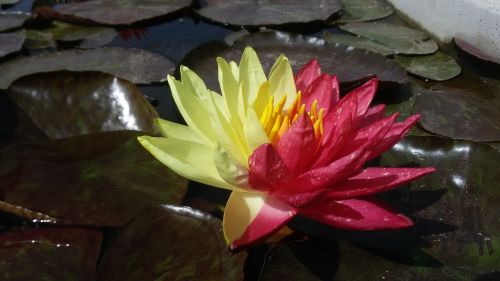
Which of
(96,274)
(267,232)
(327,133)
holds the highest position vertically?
(327,133)

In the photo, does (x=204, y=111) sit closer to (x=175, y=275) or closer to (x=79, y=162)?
(x=175, y=275)

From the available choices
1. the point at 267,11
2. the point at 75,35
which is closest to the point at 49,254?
the point at 75,35

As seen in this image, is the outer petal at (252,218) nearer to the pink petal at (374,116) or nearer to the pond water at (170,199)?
the pond water at (170,199)

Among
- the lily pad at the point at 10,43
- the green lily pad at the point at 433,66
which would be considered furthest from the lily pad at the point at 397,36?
the lily pad at the point at 10,43

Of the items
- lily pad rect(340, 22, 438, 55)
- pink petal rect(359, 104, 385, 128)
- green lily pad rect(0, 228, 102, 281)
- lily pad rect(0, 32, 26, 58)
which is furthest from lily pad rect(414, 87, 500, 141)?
lily pad rect(0, 32, 26, 58)

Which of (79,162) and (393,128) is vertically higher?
(393,128)

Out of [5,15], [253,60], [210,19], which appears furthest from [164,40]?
[253,60]

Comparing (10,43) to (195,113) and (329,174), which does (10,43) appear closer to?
(195,113)
